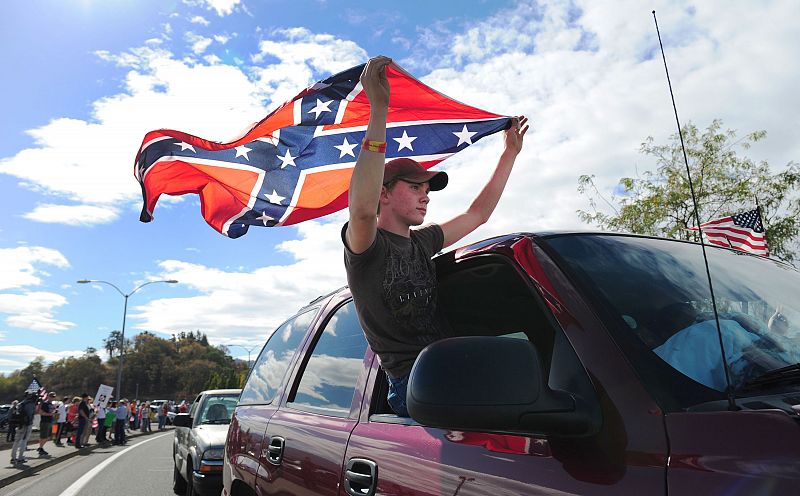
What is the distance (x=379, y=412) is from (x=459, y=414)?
1.19 meters

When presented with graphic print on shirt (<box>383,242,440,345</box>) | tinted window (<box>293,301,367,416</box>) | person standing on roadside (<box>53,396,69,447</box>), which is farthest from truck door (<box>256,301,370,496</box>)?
person standing on roadside (<box>53,396,69,447</box>)

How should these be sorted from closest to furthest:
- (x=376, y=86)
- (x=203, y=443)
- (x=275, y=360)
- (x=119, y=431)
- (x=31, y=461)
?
(x=376, y=86), (x=275, y=360), (x=203, y=443), (x=31, y=461), (x=119, y=431)

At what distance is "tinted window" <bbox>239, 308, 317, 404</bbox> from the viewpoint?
3.79m

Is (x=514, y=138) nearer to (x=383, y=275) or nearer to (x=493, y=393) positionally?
(x=383, y=275)

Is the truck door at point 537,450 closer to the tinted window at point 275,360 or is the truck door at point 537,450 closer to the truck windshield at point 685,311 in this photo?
the truck windshield at point 685,311

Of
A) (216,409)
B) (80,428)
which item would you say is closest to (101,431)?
(80,428)

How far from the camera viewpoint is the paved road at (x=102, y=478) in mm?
→ 11281

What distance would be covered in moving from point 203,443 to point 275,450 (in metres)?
6.18

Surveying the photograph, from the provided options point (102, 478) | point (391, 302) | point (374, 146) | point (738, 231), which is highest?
point (738, 231)

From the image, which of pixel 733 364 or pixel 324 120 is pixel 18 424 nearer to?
pixel 324 120

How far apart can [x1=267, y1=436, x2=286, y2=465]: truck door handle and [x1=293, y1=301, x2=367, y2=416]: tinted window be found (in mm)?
210

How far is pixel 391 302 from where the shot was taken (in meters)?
2.28

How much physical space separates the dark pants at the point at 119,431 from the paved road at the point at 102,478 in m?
6.18

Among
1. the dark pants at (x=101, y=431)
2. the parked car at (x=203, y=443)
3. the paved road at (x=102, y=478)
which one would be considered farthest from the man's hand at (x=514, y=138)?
the dark pants at (x=101, y=431)
